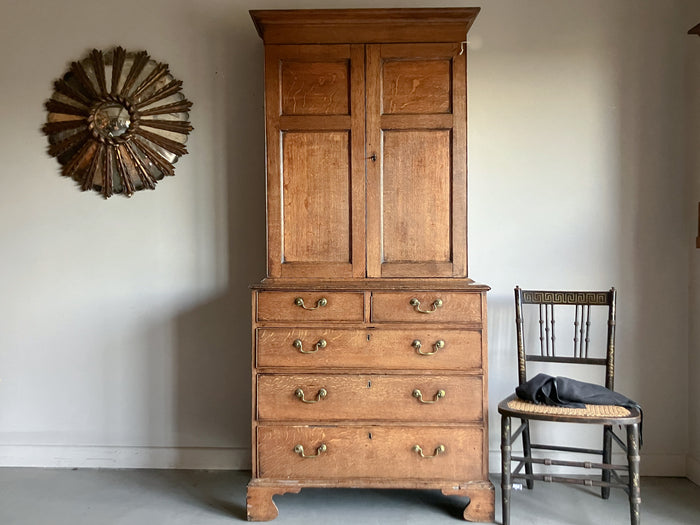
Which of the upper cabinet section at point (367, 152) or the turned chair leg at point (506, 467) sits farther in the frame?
the upper cabinet section at point (367, 152)

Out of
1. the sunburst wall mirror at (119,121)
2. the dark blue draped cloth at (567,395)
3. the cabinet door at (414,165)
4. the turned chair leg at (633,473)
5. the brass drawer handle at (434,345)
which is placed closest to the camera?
the turned chair leg at (633,473)

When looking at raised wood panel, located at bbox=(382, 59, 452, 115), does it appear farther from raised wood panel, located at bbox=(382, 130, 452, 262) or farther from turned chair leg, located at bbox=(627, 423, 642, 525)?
turned chair leg, located at bbox=(627, 423, 642, 525)

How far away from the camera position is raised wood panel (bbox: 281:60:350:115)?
2.95 meters

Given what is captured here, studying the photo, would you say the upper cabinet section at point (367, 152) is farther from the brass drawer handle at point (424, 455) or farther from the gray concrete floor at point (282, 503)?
the gray concrete floor at point (282, 503)

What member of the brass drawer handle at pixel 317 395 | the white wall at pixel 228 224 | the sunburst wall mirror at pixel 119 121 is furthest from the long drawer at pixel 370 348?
the sunburst wall mirror at pixel 119 121

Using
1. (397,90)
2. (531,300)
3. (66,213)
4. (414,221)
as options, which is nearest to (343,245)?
(414,221)

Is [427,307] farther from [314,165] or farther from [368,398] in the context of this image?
[314,165]

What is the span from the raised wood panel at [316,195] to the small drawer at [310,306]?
223 millimetres

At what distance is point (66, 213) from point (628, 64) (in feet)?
9.80

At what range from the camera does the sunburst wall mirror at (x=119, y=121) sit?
3.38m

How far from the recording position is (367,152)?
2.94m

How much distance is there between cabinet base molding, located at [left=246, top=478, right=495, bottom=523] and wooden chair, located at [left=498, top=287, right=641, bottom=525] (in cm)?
9

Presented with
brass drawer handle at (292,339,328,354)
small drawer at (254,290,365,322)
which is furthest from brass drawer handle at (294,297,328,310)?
brass drawer handle at (292,339,328,354)

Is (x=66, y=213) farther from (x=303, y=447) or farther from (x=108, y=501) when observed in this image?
(x=303, y=447)
